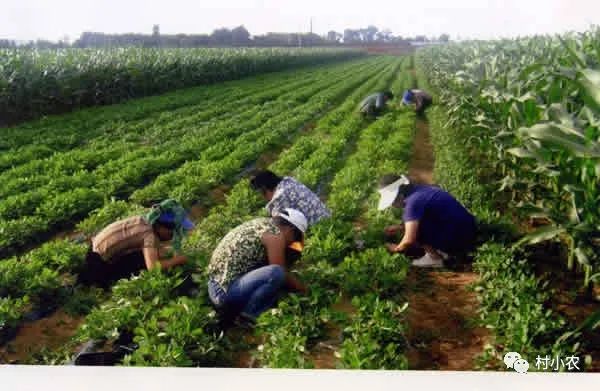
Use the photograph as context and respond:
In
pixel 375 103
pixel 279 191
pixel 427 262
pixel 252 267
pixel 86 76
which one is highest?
pixel 86 76

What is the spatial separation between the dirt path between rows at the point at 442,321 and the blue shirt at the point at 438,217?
0.25 meters

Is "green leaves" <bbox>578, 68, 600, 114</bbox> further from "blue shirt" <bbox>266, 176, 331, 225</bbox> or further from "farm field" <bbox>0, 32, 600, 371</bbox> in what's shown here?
"blue shirt" <bbox>266, 176, 331, 225</bbox>

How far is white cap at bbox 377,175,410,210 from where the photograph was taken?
158 inches

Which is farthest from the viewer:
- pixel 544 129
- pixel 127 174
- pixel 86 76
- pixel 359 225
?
pixel 86 76

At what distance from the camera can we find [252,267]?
3.41 meters

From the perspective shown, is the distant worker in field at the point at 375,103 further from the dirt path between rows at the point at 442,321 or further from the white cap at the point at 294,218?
the white cap at the point at 294,218

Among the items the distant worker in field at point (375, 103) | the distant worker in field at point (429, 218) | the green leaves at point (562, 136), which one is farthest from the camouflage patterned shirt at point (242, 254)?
the distant worker in field at point (375, 103)

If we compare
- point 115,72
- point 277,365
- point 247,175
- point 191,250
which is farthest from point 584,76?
point 115,72

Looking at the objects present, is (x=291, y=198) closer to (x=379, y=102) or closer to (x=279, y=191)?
(x=279, y=191)

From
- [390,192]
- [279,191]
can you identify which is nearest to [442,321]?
[390,192]

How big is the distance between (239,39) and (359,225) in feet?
6.36

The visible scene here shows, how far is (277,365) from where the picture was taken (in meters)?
2.91

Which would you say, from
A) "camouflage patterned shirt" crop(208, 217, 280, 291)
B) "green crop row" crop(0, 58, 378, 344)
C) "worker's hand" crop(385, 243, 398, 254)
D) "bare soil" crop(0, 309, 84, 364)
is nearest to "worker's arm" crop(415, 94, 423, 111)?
"green crop row" crop(0, 58, 378, 344)

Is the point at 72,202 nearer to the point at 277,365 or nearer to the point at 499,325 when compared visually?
the point at 277,365
